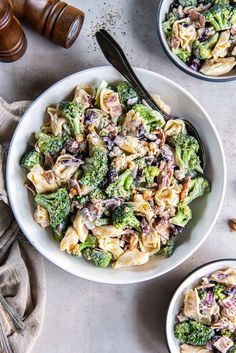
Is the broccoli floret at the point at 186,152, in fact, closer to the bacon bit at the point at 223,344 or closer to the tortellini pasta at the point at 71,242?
the tortellini pasta at the point at 71,242

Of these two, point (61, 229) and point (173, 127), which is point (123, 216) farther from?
point (173, 127)

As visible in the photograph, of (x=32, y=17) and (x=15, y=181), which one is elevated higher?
(x=32, y=17)

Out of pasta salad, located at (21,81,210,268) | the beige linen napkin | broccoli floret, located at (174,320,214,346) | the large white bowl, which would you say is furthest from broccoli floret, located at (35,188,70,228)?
broccoli floret, located at (174,320,214,346)

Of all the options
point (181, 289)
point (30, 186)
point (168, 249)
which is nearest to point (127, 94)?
point (30, 186)

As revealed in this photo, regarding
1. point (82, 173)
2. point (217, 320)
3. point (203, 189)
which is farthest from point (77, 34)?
point (217, 320)

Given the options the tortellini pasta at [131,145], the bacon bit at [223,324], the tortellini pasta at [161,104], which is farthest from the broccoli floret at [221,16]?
the bacon bit at [223,324]

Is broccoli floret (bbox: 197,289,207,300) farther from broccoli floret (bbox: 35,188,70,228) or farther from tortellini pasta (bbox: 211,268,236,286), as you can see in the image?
broccoli floret (bbox: 35,188,70,228)

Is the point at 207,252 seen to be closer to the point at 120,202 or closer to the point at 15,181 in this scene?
the point at 120,202
